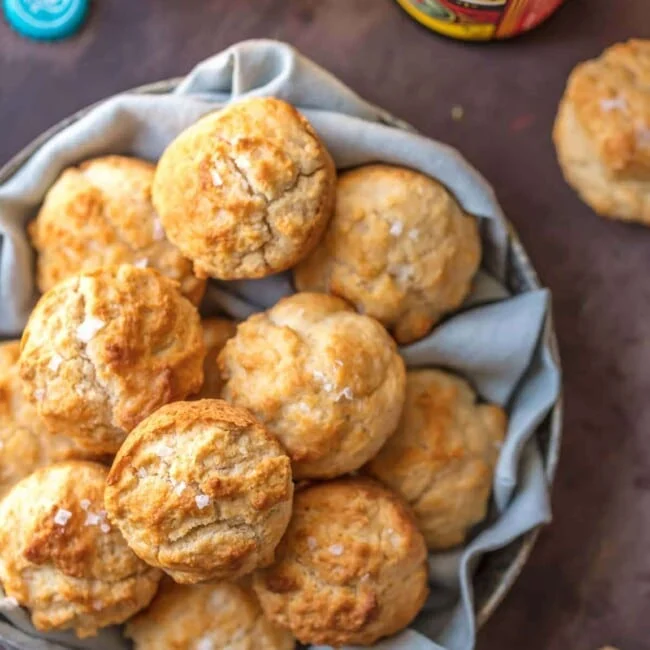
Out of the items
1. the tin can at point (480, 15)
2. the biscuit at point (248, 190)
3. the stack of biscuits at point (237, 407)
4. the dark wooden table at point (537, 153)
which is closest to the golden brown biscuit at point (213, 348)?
the stack of biscuits at point (237, 407)

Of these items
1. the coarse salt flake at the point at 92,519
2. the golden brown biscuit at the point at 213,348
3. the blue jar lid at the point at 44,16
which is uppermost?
the blue jar lid at the point at 44,16

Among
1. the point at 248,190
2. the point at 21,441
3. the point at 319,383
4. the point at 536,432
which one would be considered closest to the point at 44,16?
the point at 248,190

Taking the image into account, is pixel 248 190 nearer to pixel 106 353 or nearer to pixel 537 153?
pixel 106 353

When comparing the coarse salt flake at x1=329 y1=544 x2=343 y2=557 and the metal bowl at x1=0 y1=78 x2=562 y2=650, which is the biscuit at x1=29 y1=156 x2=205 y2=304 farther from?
the coarse salt flake at x1=329 y1=544 x2=343 y2=557

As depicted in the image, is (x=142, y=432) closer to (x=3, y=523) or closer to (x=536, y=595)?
(x=3, y=523)

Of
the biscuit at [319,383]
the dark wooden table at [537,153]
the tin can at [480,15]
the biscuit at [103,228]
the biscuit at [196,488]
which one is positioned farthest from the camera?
the dark wooden table at [537,153]

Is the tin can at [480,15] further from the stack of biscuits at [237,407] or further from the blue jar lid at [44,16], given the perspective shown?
the blue jar lid at [44,16]

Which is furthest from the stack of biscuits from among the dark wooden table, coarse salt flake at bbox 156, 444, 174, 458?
the dark wooden table
